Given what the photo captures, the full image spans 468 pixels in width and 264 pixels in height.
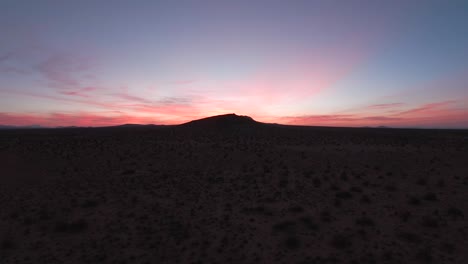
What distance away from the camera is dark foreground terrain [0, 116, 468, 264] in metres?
9.59

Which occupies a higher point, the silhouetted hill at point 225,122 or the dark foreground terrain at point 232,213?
the silhouetted hill at point 225,122

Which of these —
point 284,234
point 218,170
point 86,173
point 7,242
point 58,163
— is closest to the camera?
point 7,242

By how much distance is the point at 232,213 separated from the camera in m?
13.1

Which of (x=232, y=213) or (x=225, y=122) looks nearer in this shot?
Answer: (x=232, y=213)

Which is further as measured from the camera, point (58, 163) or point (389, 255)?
point (58, 163)

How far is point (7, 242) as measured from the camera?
1006 cm

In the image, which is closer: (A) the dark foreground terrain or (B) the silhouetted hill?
(A) the dark foreground terrain

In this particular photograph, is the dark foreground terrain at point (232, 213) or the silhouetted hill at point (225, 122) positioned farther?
the silhouetted hill at point (225, 122)

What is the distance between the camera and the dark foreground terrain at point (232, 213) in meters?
9.59

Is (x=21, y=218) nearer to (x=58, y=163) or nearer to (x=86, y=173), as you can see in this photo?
(x=86, y=173)

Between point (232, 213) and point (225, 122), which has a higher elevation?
point (225, 122)

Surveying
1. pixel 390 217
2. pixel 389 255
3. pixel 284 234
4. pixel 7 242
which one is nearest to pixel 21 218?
pixel 7 242

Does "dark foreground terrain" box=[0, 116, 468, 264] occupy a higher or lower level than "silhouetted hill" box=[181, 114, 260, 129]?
lower

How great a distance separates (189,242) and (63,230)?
5619mm
